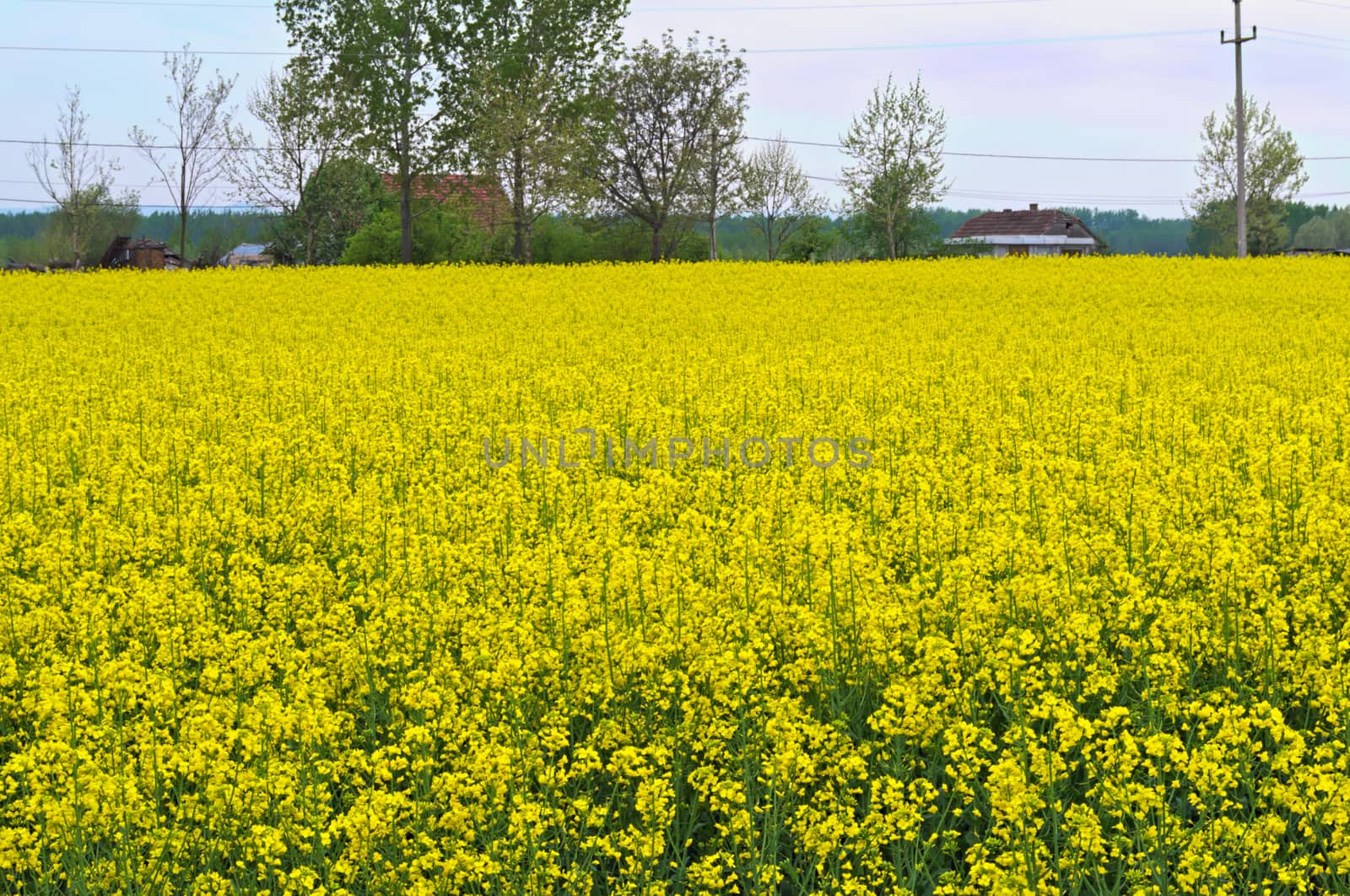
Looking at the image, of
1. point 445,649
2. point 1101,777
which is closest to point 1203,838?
point 1101,777

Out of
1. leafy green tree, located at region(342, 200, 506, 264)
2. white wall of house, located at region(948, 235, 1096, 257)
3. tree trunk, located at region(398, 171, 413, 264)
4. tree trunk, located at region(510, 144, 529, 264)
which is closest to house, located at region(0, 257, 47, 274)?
tree trunk, located at region(398, 171, 413, 264)

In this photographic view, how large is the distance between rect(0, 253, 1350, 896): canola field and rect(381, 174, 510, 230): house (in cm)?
4548

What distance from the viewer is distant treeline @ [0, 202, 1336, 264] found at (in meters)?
68.3

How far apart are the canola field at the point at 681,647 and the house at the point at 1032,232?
93933 millimetres

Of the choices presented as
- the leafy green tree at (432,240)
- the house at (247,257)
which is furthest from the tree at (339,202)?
the leafy green tree at (432,240)

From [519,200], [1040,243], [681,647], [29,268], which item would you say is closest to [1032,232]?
[1040,243]

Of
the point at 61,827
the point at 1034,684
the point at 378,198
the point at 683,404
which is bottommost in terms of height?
the point at 61,827

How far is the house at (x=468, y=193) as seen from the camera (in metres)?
58.2

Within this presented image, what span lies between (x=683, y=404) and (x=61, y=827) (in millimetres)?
10035

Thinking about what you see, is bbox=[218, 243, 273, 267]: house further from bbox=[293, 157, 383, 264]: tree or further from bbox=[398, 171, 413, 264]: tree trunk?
bbox=[398, 171, 413, 264]: tree trunk

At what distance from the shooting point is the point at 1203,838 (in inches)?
171

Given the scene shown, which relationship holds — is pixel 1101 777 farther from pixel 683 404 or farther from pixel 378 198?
pixel 378 198

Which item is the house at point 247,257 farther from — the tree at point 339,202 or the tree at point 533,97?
the tree at point 533,97

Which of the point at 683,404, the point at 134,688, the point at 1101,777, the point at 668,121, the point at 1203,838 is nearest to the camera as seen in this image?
the point at 1203,838
